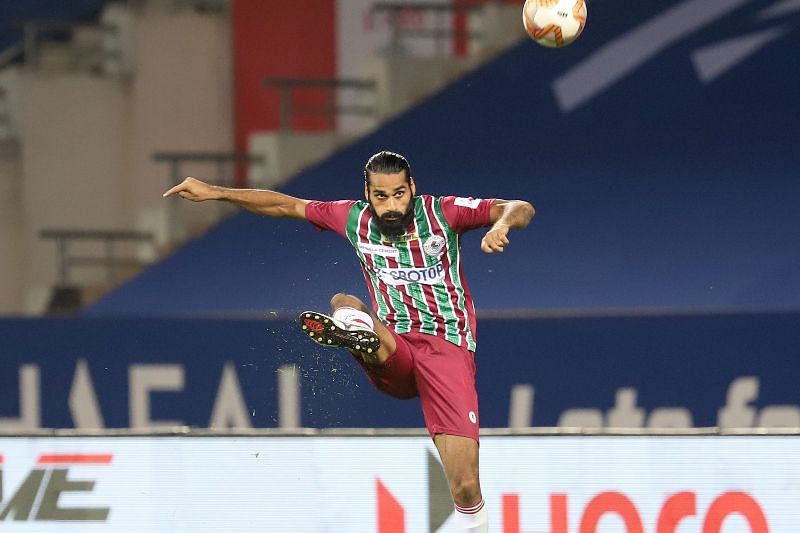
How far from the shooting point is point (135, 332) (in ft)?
31.0

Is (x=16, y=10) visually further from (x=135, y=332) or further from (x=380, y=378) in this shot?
(x=380, y=378)

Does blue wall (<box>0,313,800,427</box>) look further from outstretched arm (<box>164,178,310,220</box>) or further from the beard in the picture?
the beard

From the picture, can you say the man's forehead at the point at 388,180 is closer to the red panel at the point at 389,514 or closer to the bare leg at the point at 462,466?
the bare leg at the point at 462,466

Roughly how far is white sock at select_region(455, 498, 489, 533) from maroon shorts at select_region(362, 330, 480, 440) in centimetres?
29

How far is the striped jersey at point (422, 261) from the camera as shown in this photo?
600 centimetres

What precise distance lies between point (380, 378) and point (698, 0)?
5.68 m

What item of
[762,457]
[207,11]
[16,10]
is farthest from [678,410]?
[16,10]

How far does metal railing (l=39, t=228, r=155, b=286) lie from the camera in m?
12.3

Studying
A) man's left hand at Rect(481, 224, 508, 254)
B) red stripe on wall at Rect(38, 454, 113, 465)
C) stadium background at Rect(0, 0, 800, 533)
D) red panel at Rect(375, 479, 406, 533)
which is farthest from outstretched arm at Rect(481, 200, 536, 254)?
red stripe on wall at Rect(38, 454, 113, 465)

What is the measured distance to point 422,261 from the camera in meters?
6.03

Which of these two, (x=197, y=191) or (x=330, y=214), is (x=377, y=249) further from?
(x=197, y=191)

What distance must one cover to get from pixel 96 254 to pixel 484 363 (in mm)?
5024

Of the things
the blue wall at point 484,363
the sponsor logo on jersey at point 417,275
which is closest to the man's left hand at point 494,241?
the sponsor logo on jersey at point 417,275

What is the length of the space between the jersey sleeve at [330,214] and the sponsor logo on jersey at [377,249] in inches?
4.8
